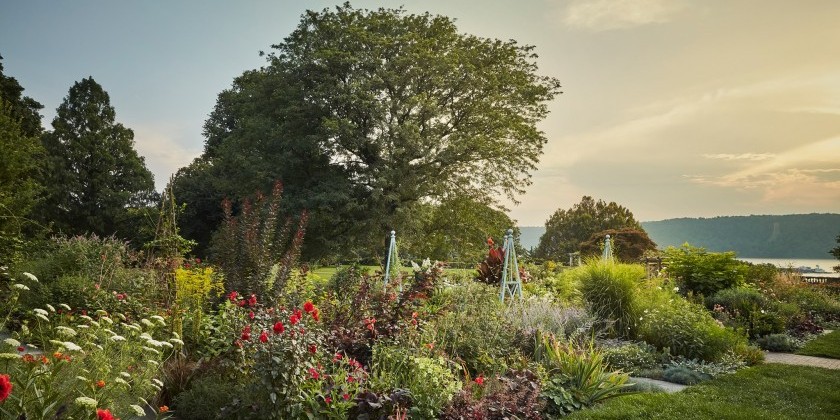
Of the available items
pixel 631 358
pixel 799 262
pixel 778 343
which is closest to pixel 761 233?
pixel 799 262

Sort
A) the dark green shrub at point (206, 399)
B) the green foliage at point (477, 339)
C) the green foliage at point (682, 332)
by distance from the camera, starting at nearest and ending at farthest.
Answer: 1. the dark green shrub at point (206, 399)
2. the green foliage at point (477, 339)
3. the green foliage at point (682, 332)

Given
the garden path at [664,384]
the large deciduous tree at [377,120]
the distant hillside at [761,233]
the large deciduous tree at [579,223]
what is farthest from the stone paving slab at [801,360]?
the large deciduous tree at [579,223]

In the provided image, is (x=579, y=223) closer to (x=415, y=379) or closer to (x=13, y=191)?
(x=13, y=191)

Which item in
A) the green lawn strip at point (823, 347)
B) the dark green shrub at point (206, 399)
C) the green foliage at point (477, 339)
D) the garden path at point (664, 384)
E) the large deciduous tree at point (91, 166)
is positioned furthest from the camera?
the large deciduous tree at point (91, 166)

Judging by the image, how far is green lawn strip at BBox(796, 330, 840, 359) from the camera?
27.9 feet

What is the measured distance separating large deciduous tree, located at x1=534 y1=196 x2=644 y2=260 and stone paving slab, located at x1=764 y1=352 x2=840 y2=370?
2647 centimetres

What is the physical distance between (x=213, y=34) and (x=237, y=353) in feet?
25.6

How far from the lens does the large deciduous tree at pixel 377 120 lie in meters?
17.7

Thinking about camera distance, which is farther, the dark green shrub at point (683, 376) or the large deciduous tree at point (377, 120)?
the large deciduous tree at point (377, 120)

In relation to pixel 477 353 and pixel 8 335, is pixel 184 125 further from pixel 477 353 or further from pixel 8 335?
pixel 477 353

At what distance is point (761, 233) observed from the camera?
1124 inches

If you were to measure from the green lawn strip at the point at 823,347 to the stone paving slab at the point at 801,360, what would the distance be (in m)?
0.26

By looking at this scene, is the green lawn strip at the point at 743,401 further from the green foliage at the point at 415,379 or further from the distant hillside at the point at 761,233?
the distant hillside at the point at 761,233

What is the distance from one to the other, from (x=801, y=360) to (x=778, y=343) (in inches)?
38.1
